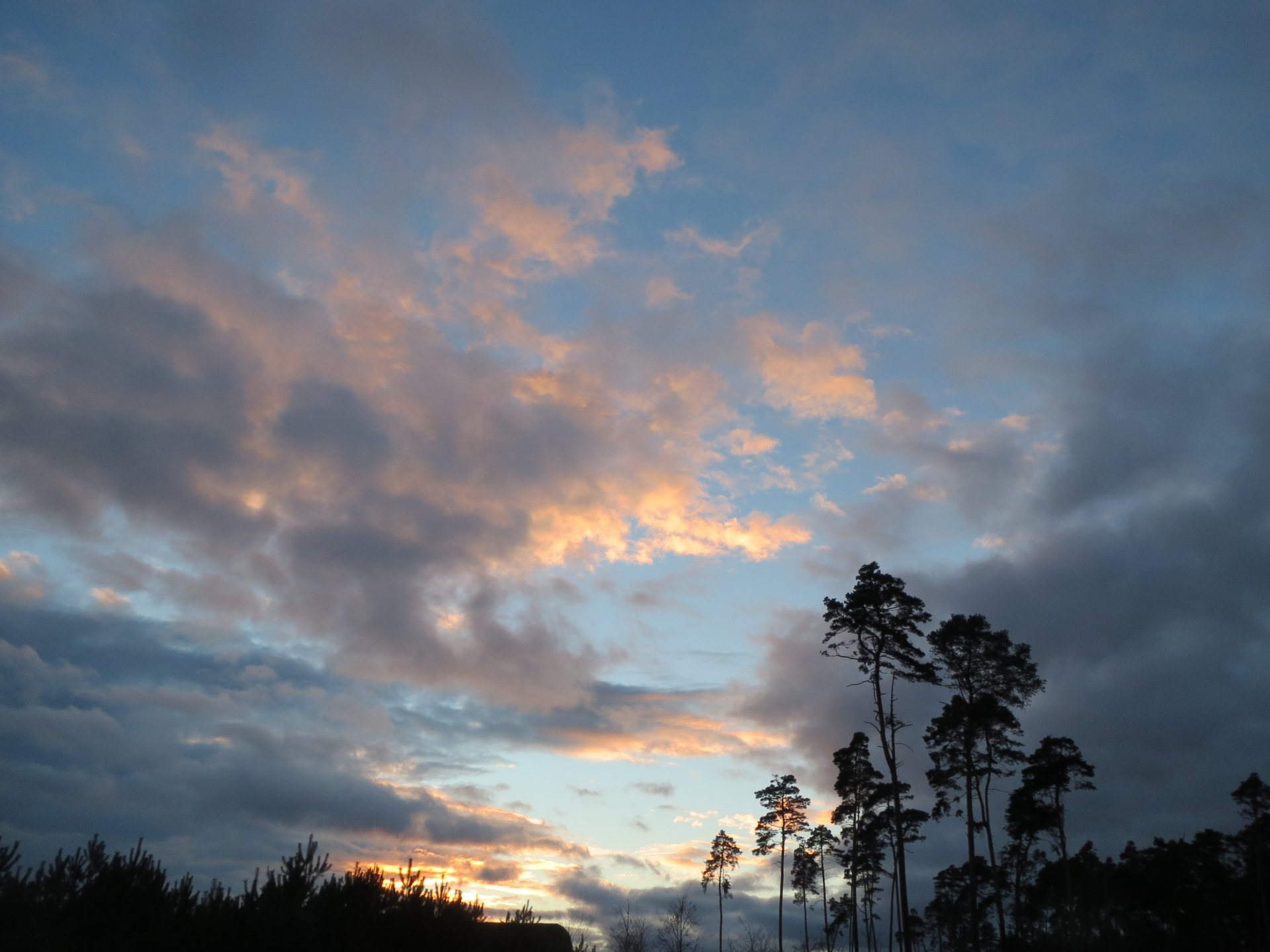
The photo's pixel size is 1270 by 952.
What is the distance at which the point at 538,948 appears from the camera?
44.2ft

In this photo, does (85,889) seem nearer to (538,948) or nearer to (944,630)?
(538,948)

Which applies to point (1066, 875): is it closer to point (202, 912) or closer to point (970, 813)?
point (970, 813)

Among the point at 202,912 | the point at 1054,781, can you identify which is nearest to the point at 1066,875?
the point at 1054,781

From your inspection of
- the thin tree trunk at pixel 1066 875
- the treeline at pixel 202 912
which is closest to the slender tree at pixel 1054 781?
the thin tree trunk at pixel 1066 875

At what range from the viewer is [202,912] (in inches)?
403

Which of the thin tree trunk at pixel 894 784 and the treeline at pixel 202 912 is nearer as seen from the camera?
the treeline at pixel 202 912

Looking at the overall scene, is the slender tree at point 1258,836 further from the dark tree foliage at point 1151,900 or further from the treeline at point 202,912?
the treeline at point 202,912

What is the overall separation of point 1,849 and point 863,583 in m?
31.9

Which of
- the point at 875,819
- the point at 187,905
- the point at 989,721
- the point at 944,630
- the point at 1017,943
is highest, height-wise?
the point at 944,630

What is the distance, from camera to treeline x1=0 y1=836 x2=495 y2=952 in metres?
9.32

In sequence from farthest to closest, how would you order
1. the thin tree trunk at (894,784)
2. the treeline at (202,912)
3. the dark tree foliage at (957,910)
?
the dark tree foliage at (957,910), the thin tree trunk at (894,784), the treeline at (202,912)

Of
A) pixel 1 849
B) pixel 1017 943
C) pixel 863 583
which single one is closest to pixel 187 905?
pixel 1 849

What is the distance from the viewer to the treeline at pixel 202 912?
932 centimetres

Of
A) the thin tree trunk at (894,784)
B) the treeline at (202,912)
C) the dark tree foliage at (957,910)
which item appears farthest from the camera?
the dark tree foliage at (957,910)
